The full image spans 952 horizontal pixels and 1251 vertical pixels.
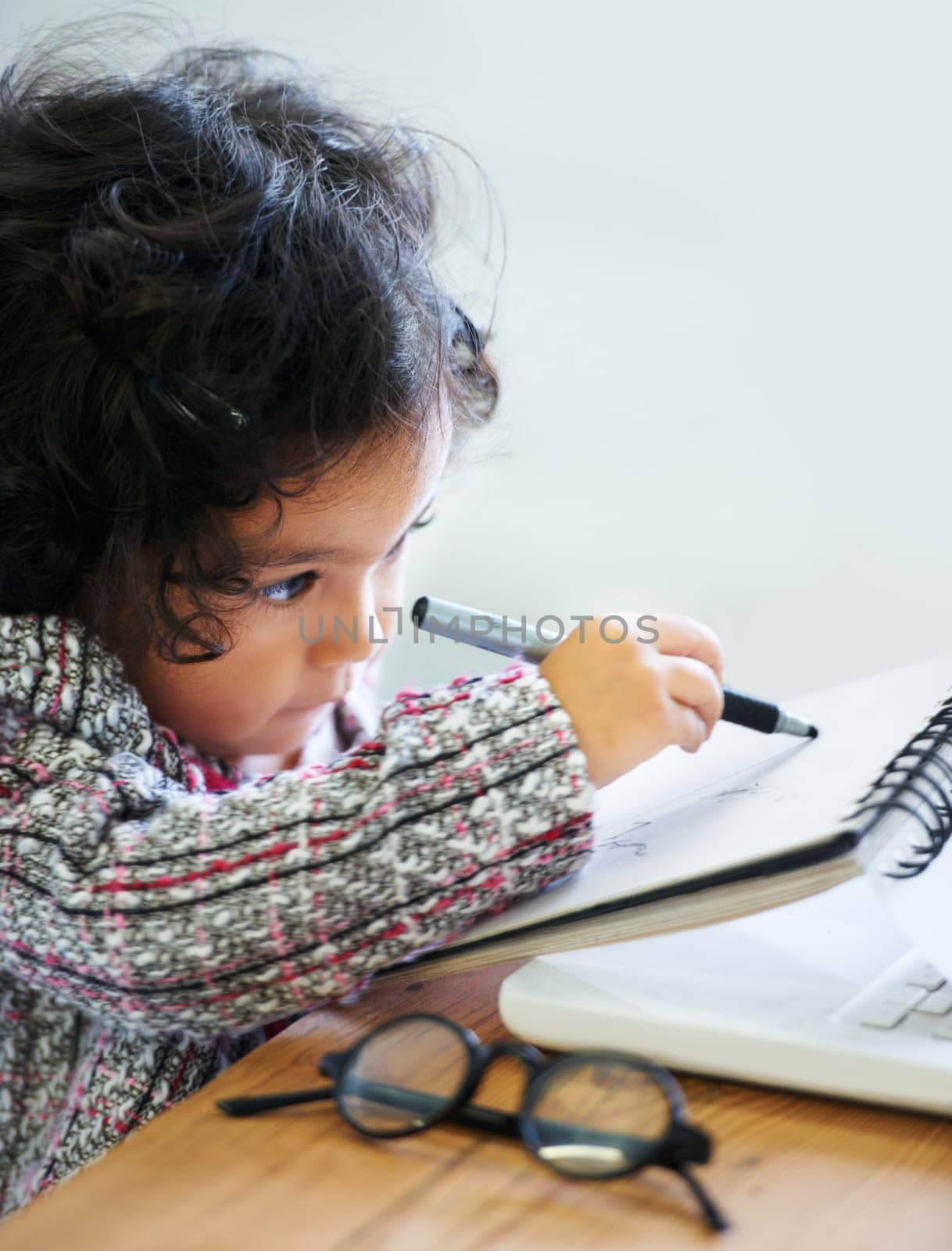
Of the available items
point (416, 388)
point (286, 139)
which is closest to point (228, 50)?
point (286, 139)

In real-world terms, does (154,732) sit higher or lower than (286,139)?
lower

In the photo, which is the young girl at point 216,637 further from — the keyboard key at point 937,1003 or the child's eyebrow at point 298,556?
the keyboard key at point 937,1003

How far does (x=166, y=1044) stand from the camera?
616mm

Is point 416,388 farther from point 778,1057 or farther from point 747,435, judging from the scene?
point 747,435

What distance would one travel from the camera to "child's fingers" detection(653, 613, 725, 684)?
0.64 m

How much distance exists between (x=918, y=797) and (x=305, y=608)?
1.23ft

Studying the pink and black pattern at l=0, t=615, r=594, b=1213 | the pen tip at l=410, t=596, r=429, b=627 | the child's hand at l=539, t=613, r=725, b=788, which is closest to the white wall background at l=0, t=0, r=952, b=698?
the pen tip at l=410, t=596, r=429, b=627

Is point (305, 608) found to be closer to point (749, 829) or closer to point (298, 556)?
point (298, 556)

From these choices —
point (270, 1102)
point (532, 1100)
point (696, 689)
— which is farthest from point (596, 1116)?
point (696, 689)

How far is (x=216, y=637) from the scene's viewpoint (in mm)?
683

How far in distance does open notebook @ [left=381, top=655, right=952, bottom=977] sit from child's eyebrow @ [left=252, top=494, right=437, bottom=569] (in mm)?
219

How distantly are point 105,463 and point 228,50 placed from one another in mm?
428

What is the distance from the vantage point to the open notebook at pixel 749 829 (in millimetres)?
445

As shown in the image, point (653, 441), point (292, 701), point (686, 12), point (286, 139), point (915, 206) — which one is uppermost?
point (686, 12)
